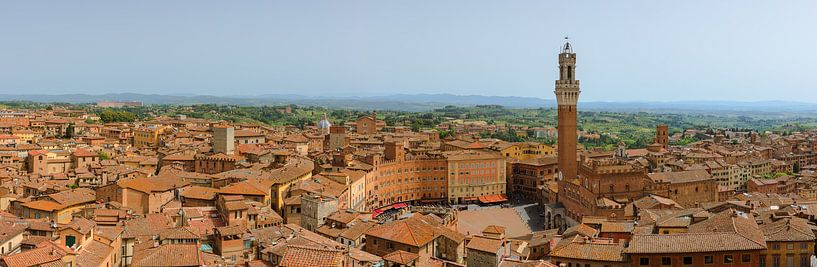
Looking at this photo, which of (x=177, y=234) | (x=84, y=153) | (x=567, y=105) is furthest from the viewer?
(x=567, y=105)

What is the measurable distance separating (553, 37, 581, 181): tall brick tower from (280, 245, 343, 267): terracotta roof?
5062 centimetres

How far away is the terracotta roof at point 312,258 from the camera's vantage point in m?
22.5

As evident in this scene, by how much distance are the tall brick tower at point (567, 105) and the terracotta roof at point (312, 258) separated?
50622mm

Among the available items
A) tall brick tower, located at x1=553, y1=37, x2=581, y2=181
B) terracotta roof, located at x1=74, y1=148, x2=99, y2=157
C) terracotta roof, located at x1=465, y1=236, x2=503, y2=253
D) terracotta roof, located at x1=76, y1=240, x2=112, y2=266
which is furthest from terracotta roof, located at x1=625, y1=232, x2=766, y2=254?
terracotta roof, located at x1=74, y1=148, x2=99, y2=157

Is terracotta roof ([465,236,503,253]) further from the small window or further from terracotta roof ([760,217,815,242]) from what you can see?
terracotta roof ([760,217,815,242])

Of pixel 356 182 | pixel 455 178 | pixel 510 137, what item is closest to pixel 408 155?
pixel 455 178

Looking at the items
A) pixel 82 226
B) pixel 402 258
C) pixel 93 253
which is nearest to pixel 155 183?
pixel 82 226

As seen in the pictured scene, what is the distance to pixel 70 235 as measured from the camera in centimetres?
3064

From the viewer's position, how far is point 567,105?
7225 cm

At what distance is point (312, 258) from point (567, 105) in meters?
53.3

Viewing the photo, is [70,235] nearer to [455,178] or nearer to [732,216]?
[732,216]

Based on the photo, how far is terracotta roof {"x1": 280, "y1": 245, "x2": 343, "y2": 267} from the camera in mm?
22516

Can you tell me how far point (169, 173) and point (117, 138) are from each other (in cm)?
4126

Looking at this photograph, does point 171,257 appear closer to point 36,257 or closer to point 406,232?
point 36,257
